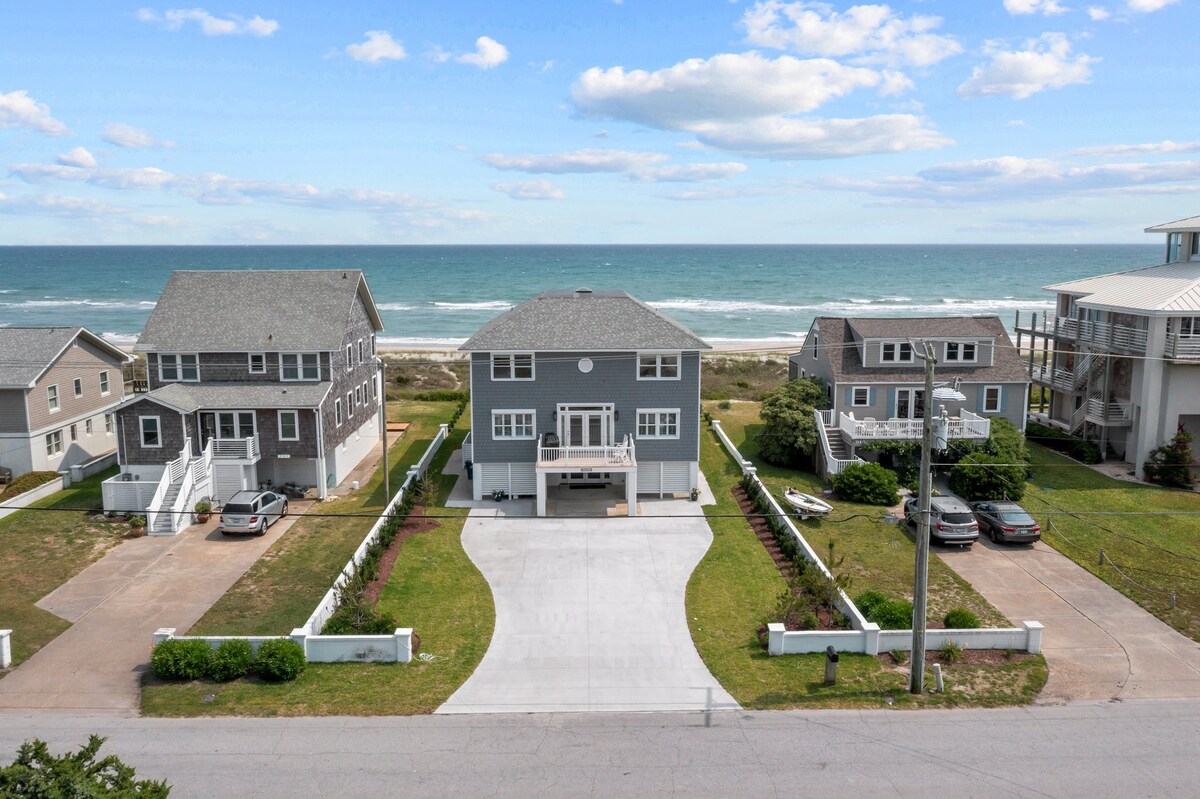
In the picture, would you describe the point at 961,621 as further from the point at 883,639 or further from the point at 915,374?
the point at 915,374

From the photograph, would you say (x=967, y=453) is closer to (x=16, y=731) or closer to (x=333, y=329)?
(x=333, y=329)

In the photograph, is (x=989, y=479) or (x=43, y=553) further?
(x=989, y=479)

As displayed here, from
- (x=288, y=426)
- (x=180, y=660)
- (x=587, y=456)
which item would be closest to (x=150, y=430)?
(x=288, y=426)

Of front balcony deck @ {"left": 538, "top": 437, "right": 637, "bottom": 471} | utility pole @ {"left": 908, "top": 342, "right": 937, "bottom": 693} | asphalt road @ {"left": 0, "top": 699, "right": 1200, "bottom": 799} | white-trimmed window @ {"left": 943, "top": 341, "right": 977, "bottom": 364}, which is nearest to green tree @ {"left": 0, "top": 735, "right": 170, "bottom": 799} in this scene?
asphalt road @ {"left": 0, "top": 699, "right": 1200, "bottom": 799}

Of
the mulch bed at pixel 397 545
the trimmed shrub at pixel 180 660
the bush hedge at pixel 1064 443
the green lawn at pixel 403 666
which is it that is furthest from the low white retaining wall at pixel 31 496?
the bush hedge at pixel 1064 443

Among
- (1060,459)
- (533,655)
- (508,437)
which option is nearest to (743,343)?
(1060,459)

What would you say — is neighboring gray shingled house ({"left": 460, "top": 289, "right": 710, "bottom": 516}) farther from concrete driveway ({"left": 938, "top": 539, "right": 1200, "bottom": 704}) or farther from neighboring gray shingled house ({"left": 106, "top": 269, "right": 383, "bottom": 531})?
concrete driveway ({"left": 938, "top": 539, "right": 1200, "bottom": 704})

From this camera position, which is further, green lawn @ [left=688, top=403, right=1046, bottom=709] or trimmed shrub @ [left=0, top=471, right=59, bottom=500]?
trimmed shrub @ [left=0, top=471, right=59, bottom=500]
